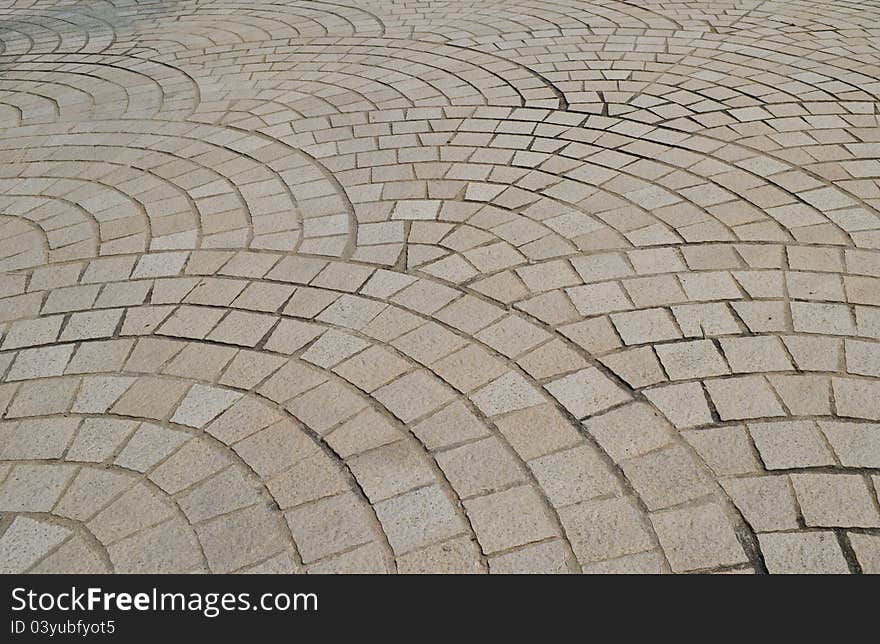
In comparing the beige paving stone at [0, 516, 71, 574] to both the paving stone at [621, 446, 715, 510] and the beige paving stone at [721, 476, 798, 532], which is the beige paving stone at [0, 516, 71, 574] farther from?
the beige paving stone at [721, 476, 798, 532]

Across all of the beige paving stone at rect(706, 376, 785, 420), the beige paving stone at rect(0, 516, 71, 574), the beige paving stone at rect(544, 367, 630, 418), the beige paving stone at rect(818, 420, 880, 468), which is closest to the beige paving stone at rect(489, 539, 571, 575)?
the beige paving stone at rect(544, 367, 630, 418)

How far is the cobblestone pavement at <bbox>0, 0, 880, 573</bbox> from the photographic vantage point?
209 centimetres

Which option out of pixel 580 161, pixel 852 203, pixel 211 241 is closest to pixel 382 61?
pixel 580 161

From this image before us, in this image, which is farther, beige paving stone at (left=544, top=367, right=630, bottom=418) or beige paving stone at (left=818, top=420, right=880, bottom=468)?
beige paving stone at (left=544, top=367, right=630, bottom=418)

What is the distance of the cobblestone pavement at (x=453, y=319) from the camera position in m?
2.09

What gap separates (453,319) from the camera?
2852mm

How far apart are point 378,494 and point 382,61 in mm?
4374

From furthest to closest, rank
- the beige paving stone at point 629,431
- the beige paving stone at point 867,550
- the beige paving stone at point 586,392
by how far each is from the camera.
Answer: the beige paving stone at point 586,392 < the beige paving stone at point 629,431 < the beige paving stone at point 867,550

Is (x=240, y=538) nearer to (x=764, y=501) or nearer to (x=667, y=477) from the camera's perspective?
(x=667, y=477)

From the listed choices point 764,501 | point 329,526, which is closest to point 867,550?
point 764,501

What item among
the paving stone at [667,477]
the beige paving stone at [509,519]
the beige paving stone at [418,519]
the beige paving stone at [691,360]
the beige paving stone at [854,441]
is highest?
the beige paving stone at [691,360]

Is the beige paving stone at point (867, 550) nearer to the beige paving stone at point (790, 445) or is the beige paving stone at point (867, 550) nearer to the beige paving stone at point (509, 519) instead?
the beige paving stone at point (790, 445)

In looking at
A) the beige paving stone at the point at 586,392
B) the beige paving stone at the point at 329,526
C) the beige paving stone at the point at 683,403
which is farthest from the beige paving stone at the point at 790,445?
the beige paving stone at the point at 329,526
